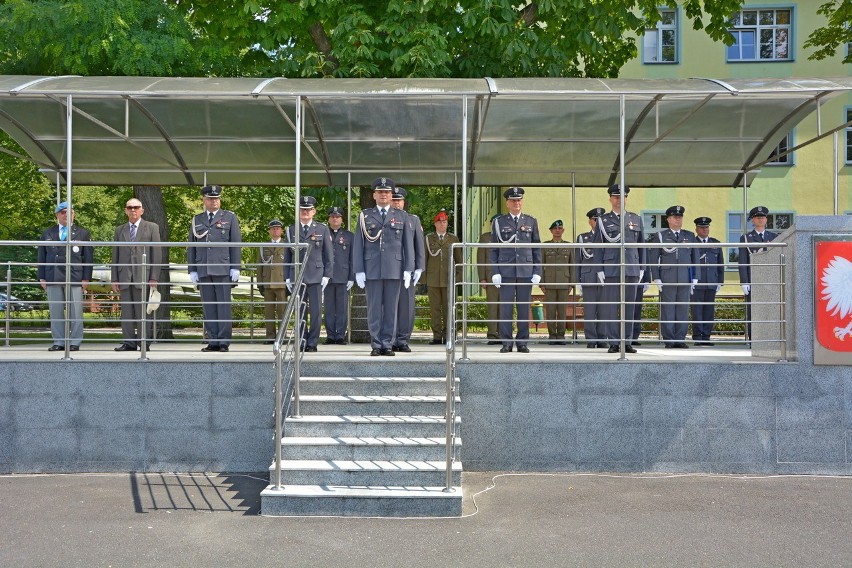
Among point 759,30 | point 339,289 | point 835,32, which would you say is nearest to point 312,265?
point 339,289

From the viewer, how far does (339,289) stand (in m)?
11.7

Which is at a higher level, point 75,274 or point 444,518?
point 75,274

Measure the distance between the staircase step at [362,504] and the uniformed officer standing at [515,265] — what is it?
3.06 metres

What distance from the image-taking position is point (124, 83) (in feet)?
30.8

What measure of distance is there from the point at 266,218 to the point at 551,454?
53.8 ft

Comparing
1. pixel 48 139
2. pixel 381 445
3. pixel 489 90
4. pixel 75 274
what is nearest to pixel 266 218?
pixel 48 139

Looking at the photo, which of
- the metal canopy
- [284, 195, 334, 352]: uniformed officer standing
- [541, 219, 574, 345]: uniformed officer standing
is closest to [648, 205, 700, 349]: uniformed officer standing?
the metal canopy

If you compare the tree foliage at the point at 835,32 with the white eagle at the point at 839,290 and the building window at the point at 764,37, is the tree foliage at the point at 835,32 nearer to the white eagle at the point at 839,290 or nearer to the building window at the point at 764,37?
the building window at the point at 764,37

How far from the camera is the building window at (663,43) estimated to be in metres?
26.7

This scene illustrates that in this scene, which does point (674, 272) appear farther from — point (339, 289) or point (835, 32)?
point (835, 32)

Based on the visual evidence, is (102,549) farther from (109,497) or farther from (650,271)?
(650,271)

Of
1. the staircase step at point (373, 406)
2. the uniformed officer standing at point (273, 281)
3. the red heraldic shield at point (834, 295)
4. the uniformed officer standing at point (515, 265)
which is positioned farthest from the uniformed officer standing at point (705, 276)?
the uniformed officer standing at point (273, 281)

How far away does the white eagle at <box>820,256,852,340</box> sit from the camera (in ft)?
27.2

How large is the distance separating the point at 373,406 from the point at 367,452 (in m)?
0.64
